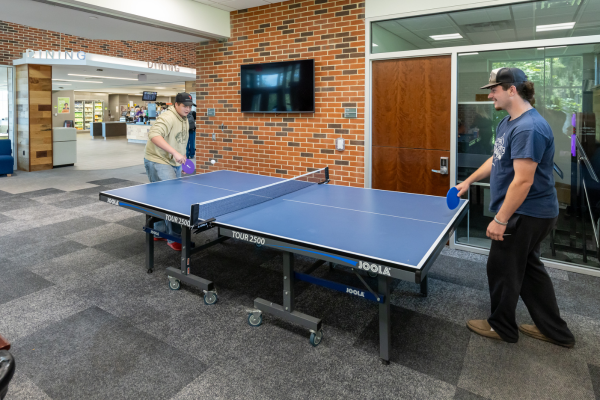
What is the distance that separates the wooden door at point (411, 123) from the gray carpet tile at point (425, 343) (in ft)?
6.31

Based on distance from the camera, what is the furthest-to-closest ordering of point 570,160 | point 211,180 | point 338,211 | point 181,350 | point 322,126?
point 322,126
point 211,180
point 570,160
point 338,211
point 181,350

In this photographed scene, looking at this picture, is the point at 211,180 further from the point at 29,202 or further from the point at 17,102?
the point at 17,102

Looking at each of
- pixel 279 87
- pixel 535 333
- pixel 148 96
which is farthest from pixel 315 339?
pixel 148 96

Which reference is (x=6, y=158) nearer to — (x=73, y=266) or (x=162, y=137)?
(x=73, y=266)

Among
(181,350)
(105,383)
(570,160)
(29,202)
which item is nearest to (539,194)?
(570,160)

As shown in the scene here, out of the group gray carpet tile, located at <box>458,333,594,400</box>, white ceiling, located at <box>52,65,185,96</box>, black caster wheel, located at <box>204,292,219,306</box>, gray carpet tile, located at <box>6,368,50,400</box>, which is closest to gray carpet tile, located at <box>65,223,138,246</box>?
black caster wheel, located at <box>204,292,219,306</box>

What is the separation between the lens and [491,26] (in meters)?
3.84

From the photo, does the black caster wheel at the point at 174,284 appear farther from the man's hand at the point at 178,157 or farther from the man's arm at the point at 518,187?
the man's arm at the point at 518,187

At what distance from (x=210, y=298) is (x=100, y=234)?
7.91ft

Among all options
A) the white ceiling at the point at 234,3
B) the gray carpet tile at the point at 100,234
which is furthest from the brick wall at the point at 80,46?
the gray carpet tile at the point at 100,234

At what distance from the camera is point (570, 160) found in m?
3.61

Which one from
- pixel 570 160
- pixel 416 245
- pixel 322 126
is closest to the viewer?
pixel 416 245

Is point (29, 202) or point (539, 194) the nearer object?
point (539, 194)

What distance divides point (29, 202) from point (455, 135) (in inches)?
249
